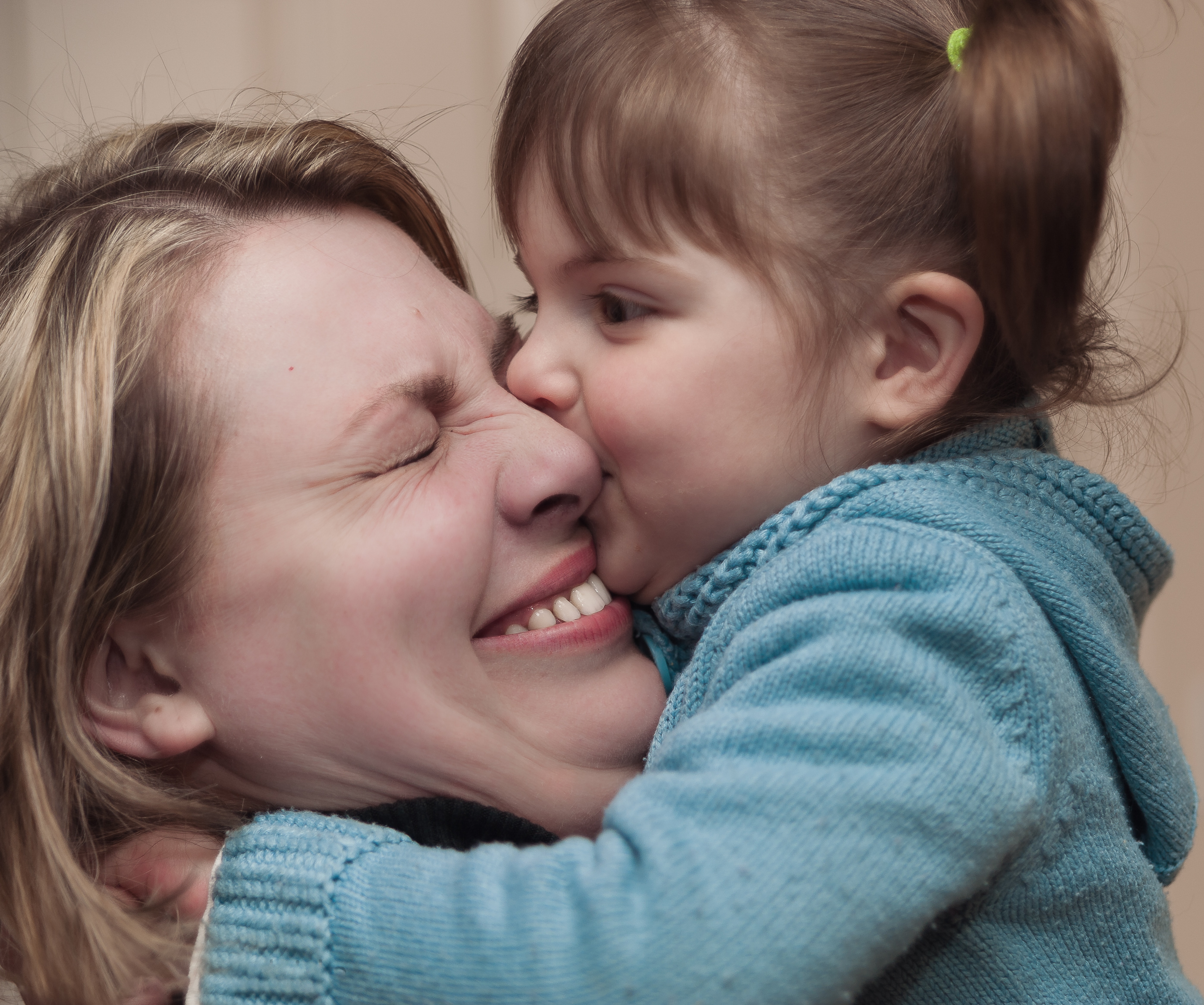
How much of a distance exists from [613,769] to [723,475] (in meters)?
0.29

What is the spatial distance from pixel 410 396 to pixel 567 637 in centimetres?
25

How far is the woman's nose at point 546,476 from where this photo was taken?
3.19 feet

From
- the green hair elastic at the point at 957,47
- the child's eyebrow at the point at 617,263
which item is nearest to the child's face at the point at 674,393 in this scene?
the child's eyebrow at the point at 617,263

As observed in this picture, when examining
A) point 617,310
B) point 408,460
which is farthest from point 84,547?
point 617,310

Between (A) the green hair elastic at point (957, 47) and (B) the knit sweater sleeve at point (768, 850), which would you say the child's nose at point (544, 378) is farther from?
(A) the green hair elastic at point (957, 47)

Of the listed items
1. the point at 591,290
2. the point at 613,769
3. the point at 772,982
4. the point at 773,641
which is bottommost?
the point at 613,769

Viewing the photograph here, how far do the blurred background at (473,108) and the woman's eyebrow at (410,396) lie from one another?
1.84 feet

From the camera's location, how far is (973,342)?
0.98 meters

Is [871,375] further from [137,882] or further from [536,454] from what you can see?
[137,882]

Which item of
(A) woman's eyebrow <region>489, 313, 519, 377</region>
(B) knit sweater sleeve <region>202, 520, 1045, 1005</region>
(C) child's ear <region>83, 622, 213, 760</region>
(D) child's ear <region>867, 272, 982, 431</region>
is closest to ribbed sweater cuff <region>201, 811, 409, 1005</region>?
(B) knit sweater sleeve <region>202, 520, 1045, 1005</region>

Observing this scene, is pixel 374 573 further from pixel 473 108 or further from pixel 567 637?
pixel 473 108

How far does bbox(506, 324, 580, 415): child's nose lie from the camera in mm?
1047

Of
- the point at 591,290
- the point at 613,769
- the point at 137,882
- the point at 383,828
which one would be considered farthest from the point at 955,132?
the point at 137,882

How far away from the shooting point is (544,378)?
1.05 metres
